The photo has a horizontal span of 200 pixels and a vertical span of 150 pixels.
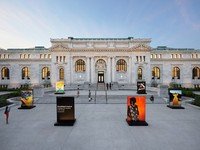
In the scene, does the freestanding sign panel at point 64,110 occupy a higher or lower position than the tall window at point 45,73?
lower

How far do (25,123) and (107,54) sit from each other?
48.9m

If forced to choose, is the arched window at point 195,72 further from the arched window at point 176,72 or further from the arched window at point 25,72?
the arched window at point 25,72

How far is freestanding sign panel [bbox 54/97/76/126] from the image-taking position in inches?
657

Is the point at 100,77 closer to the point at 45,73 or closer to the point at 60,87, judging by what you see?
the point at 45,73

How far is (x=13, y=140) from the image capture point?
1268cm

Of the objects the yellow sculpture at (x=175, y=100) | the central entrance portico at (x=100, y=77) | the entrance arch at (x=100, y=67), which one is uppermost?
the entrance arch at (x=100, y=67)

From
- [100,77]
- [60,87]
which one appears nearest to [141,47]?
[100,77]

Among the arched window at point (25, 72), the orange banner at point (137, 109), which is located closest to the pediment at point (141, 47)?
the arched window at point (25, 72)

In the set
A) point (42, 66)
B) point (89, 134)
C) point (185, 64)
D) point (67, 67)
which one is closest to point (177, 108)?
point (89, 134)

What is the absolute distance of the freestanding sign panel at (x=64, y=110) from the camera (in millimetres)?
16683

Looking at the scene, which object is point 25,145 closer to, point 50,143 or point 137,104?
point 50,143

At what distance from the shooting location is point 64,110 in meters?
16.9

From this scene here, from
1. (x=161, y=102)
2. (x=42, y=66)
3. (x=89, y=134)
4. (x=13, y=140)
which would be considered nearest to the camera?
(x=13, y=140)

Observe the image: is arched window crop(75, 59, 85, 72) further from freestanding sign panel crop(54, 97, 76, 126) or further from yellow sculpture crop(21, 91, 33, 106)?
freestanding sign panel crop(54, 97, 76, 126)
